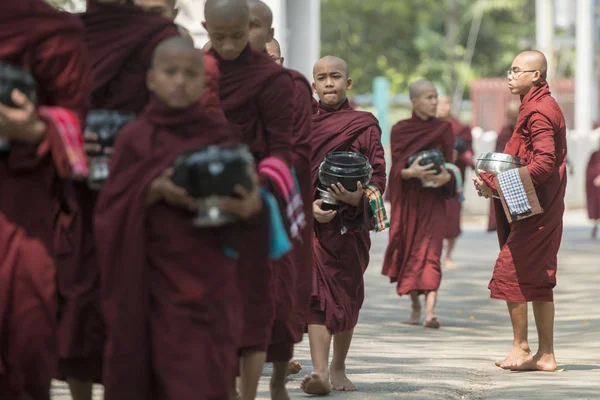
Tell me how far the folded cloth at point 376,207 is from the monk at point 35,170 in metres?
2.99

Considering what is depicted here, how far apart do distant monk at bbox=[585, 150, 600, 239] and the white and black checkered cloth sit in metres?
12.5

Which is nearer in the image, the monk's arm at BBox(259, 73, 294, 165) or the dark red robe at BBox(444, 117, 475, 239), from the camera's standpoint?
the monk's arm at BBox(259, 73, 294, 165)

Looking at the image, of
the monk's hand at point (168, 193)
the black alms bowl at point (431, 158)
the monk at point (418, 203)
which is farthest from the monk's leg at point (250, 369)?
the black alms bowl at point (431, 158)

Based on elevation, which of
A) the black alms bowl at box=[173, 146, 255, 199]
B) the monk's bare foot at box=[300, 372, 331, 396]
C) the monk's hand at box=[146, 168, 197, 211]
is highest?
the black alms bowl at box=[173, 146, 255, 199]

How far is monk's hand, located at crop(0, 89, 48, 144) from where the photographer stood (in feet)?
16.8

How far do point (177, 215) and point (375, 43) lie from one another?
4619cm

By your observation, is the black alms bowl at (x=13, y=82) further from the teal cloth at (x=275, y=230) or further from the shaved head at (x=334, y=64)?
the shaved head at (x=334, y=64)

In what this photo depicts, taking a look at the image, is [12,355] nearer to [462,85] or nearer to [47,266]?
[47,266]

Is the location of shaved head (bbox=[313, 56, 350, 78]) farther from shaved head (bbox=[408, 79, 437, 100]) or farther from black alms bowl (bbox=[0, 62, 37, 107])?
shaved head (bbox=[408, 79, 437, 100])

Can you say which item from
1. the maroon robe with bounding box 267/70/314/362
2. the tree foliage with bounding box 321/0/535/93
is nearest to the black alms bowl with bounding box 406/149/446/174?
the maroon robe with bounding box 267/70/314/362

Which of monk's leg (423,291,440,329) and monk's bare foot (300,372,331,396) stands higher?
monk's bare foot (300,372,331,396)

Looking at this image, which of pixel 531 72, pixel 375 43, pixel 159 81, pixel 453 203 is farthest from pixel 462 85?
pixel 159 81

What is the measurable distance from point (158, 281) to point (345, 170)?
3014mm

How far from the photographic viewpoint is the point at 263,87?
245 inches
